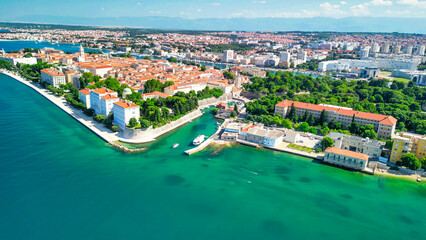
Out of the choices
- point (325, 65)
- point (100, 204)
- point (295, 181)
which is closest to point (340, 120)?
point (295, 181)

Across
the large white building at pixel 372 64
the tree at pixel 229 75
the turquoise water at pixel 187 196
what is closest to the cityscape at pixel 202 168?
the turquoise water at pixel 187 196

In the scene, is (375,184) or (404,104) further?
(404,104)

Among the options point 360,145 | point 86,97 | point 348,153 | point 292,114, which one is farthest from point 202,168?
point 86,97

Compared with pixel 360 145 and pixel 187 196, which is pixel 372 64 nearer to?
pixel 360 145

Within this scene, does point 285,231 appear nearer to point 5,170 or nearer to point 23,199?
point 23,199

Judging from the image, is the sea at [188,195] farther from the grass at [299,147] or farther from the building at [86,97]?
the building at [86,97]

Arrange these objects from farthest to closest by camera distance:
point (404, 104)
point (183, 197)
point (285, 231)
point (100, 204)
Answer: point (404, 104) → point (183, 197) → point (100, 204) → point (285, 231)
